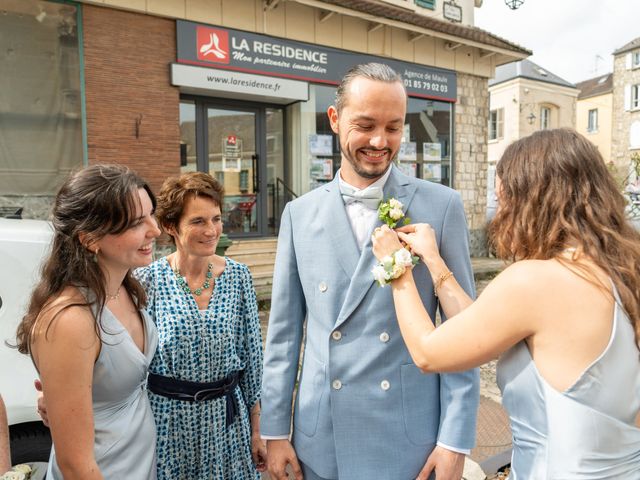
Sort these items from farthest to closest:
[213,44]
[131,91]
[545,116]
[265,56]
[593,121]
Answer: [593,121], [545,116], [265,56], [213,44], [131,91]

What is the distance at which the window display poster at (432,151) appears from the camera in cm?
1386

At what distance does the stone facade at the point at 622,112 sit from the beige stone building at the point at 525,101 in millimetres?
9992

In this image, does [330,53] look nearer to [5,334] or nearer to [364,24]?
[364,24]

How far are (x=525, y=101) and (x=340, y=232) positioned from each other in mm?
31145

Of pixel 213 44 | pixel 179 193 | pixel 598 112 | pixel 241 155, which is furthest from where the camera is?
pixel 598 112

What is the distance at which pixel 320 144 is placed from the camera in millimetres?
11984

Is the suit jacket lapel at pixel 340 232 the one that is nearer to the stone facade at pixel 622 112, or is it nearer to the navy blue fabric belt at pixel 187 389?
the navy blue fabric belt at pixel 187 389

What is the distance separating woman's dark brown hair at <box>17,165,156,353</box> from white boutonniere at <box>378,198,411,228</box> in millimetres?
863

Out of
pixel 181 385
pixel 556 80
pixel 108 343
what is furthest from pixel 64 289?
pixel 556 80

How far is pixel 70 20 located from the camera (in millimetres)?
8664

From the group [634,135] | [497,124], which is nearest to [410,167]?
[497,124]

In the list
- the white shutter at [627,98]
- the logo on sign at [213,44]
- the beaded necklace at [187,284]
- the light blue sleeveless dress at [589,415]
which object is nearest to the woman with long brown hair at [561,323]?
the light blue sleeveless dress at [589,415]

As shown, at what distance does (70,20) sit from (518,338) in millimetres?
9693

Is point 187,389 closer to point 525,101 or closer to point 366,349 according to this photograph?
point 366,349
